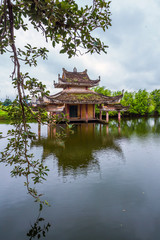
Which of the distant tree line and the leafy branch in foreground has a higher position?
the distant tree line

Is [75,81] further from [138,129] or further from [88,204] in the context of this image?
[88,204]

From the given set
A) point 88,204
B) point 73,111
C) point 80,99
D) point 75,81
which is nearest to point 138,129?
point 80,99

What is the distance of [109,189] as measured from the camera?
13.1 feet

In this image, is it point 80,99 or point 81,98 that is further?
point 81,98

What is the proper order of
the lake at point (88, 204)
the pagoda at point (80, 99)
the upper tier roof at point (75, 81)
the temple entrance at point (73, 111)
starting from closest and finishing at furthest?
the lake at point (88, 204)
the pagoda at point (80, 99)
the upper tier roof at point (75, 81)
the temple entrance at point (73, 111)

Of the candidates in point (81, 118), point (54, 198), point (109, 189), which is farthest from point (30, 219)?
point (81, 118)

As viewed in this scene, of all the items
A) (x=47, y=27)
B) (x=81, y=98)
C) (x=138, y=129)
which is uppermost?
(x=81, y=98)

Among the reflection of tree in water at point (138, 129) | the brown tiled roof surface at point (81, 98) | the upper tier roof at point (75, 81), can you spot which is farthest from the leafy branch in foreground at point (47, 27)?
the upper tier roof at point (75, 81)

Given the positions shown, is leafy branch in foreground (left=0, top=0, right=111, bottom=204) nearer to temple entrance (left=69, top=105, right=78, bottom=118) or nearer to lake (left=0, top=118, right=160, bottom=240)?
lake (left=0, top=118, right=160, bottom=240)

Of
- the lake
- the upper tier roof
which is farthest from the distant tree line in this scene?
the lake

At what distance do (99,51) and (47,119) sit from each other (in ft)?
3.29

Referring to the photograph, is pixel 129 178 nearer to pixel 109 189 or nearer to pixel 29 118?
pixel 109 189

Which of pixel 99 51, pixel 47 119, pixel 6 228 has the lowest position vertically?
pixel 6 228

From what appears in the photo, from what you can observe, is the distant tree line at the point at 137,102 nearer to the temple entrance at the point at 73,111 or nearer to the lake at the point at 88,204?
the temple entrance at the point at 73,111
